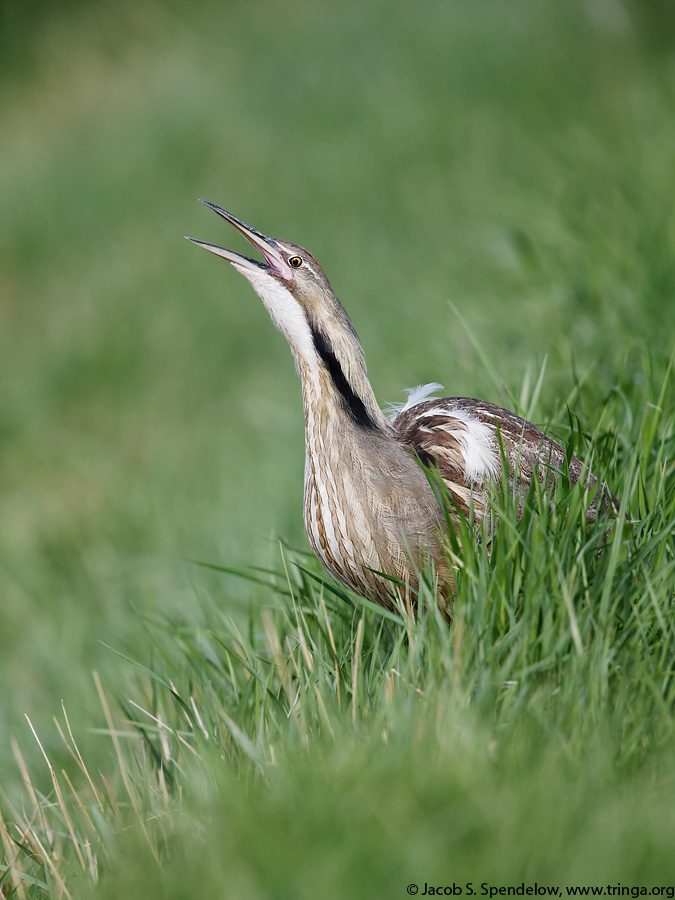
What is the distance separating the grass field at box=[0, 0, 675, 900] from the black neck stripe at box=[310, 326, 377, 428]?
0.43 metres

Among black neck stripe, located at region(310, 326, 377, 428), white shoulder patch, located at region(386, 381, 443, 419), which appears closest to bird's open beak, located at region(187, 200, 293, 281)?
black neck stripe, located at region(310, 326, 377, 428)

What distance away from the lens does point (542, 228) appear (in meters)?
5.10

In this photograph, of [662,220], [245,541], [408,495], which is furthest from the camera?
[245,541]

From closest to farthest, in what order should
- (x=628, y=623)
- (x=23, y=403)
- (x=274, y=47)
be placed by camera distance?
(x=628, y=623)
(x=23, y=403)
(x=274, y=47)

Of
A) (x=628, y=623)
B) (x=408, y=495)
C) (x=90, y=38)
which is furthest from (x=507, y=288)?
(x=90, y=38)

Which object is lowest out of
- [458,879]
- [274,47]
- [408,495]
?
[458,879]

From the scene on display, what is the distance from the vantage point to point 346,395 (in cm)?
266

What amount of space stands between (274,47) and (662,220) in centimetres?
898

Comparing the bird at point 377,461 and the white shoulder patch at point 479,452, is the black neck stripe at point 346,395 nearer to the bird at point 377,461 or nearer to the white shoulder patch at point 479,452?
the bird at point 377,461

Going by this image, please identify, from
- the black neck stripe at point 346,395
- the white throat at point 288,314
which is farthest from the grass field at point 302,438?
the white throat at point 288,314

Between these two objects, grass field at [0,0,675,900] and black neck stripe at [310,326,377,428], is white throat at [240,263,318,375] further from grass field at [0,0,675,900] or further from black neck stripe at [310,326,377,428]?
grass field at [0,0,675,900]

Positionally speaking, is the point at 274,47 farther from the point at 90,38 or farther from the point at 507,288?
the point at 507,288

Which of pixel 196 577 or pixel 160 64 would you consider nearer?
pixel 196 577

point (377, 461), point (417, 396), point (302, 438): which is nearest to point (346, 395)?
point (377, 461)
